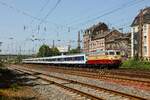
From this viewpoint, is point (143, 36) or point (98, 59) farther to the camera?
point (143, 36)

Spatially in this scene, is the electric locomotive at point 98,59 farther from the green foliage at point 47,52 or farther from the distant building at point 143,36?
the green foliage at point 47,52

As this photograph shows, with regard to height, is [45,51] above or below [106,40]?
below

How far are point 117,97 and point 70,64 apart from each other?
1922 inches

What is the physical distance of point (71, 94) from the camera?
18219mm

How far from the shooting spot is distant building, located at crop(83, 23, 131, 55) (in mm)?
Result: 104675

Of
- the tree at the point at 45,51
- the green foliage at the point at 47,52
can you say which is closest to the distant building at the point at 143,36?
the green foliage at the point at 47,52

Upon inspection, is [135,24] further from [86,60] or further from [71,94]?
[71,94]

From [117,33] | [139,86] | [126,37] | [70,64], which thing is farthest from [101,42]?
[139,86]

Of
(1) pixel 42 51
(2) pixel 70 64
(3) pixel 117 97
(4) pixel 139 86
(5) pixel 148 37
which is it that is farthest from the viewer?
(1) pixel 42 51

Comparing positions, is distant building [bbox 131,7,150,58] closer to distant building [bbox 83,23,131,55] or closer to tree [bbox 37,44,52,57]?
distant building [bbox 83,23,131,55]

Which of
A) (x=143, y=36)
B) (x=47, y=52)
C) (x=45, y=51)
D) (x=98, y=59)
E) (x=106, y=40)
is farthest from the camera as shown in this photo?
(x=47, y=52)

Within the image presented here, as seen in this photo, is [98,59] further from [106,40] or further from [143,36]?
[106,40]

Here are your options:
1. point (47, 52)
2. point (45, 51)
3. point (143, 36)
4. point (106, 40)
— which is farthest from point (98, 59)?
point (47, 52)

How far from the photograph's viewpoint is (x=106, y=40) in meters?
117
